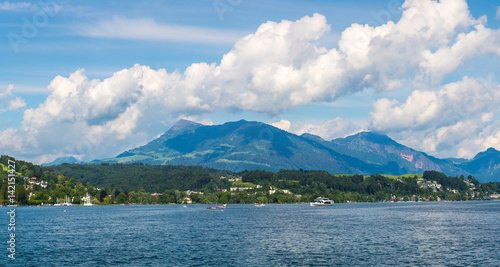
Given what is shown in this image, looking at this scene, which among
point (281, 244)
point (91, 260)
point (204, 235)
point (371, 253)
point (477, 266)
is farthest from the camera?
point (204, 235)

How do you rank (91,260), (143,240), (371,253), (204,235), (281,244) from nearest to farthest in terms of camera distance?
(91,260) → (371,253) → (281,244) → (143,240) → (204,235)

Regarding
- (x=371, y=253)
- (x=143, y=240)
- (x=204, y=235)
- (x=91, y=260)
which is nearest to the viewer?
(x=91, y=260)

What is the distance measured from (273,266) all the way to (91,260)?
3617 cm

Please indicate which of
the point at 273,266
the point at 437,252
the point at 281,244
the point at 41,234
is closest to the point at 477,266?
the point at 437,252

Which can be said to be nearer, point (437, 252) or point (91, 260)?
point (91, 260)

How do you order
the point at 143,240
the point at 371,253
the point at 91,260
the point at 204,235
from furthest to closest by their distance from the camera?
the point at 204,235
the point at 143,240
the point at 371,253
the point at 91,260

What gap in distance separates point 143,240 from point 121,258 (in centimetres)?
3068

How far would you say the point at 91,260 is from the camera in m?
86.6

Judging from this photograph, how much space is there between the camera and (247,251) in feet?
322

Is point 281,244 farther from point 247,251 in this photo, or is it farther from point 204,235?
point 204,235

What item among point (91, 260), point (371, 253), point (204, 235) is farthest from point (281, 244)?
point (91, 260)

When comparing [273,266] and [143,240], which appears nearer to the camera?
[273,266]

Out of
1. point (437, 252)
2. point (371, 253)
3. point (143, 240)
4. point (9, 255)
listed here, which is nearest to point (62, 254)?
point (9, 255)

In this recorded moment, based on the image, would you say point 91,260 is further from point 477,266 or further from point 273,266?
point 477,266
